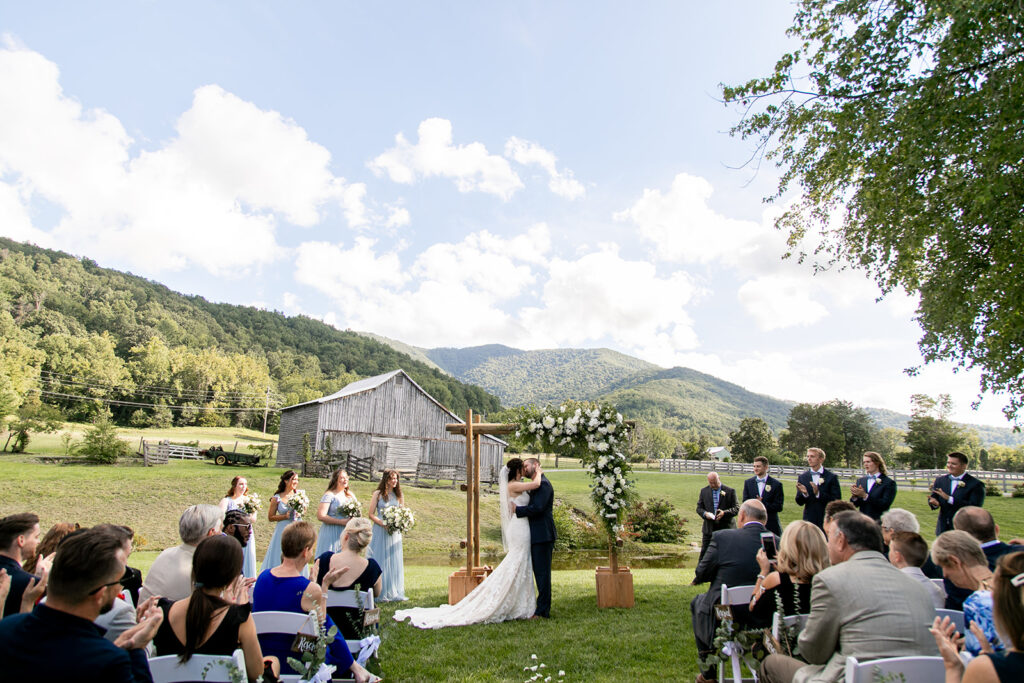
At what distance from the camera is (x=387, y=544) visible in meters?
10.3

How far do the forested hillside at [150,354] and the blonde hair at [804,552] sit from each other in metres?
50.1

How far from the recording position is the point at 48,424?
38.8 metres

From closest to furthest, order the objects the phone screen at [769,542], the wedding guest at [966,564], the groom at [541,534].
Result: 1. the wedding guest at [966,564]
2. the phone screen at [769,542]
3. the groom at [541,534]

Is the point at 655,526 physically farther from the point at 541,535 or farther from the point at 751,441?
the point at 751,441

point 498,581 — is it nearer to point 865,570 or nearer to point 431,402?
point 865,570

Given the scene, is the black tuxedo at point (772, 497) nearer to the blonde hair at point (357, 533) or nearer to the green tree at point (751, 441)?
the blonde hair at point (357, 533)

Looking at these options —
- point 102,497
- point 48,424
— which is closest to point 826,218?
point 102,497

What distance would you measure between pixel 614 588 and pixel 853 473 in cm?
3894

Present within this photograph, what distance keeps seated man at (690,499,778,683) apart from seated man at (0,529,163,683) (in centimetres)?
432

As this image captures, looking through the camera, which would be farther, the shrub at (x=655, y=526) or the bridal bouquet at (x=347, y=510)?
the shrub at (x=655, y=526)

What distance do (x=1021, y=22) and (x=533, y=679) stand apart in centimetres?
1062

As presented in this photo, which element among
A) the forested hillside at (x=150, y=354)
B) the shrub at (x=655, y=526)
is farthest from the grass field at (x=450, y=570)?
the forested hillside at (x=150, y=354)

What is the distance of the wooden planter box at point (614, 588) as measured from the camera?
8.88m

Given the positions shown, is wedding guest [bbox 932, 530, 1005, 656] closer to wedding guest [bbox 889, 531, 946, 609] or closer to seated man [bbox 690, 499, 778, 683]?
wedding guest [bbox 889, 531, 946, 609]
